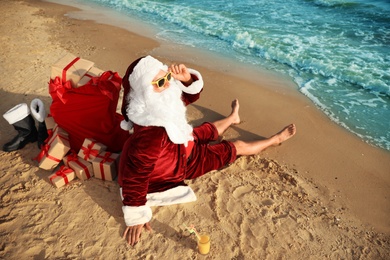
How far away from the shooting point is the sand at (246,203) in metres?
2.85

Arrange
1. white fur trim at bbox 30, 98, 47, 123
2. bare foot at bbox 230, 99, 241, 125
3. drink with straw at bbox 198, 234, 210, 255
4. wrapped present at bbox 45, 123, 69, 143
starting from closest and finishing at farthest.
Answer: drink with straw at bbox 198, 234, 210, 255 → wrapped present at bbox 45, 123, 69, 143 → white fur trim at bbox 30, 98, 47, 123 → bare foot at bbox 230, 99, 241, 125

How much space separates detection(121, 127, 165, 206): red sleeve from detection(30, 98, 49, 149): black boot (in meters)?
1.59

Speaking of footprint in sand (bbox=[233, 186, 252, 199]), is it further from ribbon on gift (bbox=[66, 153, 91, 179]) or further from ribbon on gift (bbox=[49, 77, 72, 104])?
ribbon on gift (bbox=[49, 77, 72, 104])

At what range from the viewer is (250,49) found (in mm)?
7164

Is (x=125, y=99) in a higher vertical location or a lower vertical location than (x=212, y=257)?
higher

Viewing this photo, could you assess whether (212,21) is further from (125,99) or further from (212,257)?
(212,257)

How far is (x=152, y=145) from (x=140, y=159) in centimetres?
17

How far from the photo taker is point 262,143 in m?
3.97

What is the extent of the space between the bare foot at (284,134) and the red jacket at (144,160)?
5.18ft

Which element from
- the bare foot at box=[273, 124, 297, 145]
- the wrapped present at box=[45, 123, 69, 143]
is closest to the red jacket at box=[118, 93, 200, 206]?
the wrapped present at box=[45, 123, 69, 143]

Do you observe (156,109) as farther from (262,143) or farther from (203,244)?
(262,143)

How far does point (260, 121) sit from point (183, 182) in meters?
1.91

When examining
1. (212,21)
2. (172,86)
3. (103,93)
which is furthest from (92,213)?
(212,21)

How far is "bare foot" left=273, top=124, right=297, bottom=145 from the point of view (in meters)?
4.07
